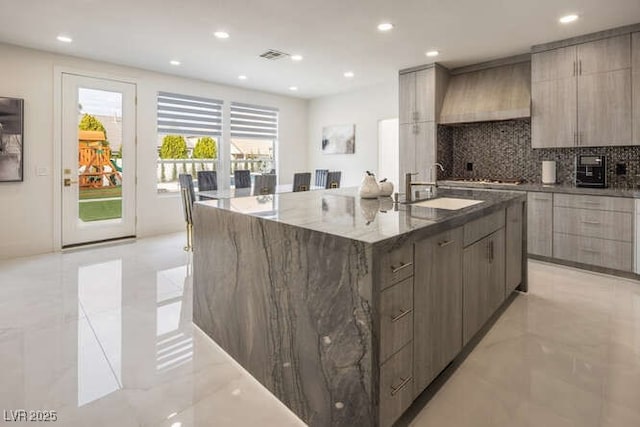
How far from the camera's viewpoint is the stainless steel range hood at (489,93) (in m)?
4.74

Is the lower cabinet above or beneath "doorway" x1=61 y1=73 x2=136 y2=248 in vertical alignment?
beneath

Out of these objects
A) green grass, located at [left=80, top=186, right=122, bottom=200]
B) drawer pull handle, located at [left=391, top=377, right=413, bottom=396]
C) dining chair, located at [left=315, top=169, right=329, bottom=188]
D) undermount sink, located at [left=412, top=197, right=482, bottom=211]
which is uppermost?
dining chair, located at [left=315, top=169, right=329, bottom=188]

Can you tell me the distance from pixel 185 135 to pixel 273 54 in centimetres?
239

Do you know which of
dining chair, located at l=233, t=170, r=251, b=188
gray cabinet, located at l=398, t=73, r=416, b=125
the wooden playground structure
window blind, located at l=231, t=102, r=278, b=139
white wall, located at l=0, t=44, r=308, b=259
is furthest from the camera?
window blind, located at l=231, t=102, r=278, b=139

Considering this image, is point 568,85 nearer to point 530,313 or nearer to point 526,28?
point 526,28

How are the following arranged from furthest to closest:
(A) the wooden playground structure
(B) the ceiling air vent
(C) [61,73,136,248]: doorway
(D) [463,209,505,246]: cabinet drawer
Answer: (A) the wooden playground structure → (C) [61,73,136,248]: doorway → (B) the ceiling air vent → (D) [463,209,505,246]: cabinet drawer

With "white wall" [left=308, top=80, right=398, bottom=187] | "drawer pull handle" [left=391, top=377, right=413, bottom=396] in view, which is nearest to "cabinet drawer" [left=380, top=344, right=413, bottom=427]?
"drawer pull handle" [left=391, top=377, right=413, bottom=396]

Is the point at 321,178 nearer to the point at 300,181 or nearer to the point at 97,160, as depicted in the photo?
the point at 300,181

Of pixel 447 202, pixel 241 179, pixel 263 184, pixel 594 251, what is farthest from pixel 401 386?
pixel 241 179

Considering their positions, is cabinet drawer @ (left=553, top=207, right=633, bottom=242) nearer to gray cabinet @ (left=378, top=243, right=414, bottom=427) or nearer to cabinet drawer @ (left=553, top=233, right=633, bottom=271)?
cabinet drawer @ (left=553, top=233, right=633, bottom=271)

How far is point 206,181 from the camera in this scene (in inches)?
210

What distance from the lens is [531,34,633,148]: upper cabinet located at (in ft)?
12.9

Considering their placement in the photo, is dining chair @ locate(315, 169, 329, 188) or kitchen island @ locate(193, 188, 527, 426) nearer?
kitchen island @ locate(193, 188, 527, 426)

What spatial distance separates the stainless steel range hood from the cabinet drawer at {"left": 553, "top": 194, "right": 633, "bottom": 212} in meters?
1.18
